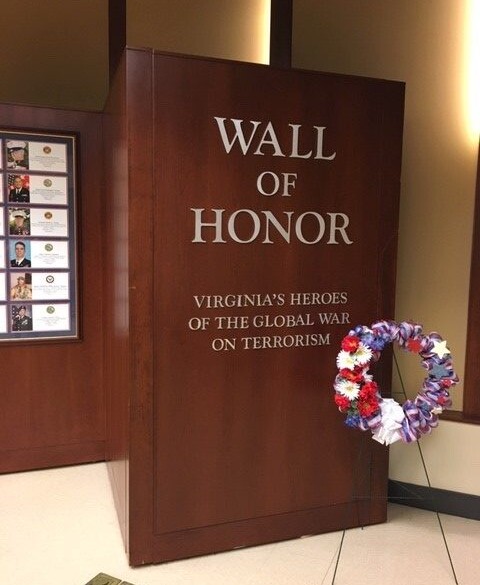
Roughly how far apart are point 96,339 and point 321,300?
5.36 feet

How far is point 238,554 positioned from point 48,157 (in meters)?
2.53

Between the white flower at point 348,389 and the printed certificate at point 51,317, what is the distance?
75.4 inches

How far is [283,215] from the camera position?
8.29ft

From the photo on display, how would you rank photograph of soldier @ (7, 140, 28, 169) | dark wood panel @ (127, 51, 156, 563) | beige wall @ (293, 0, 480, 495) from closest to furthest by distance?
dark wood panel @ (127, 51, 156, 563), beige wall @ (293, 0, 480, 495), photograph of soldier @ (7, 140, 28, 169)

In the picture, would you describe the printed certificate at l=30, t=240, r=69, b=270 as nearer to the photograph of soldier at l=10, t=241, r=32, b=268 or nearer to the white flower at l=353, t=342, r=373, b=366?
the photograph of soldier at l=10, t=241, r=32, b=268

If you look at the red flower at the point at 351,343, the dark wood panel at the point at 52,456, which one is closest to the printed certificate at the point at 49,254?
the dark wood panel at the point at 52,456

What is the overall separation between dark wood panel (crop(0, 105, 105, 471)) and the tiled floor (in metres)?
0.41

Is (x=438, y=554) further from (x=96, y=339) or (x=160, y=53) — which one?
(x=160, y=53)

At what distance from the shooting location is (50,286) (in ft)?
11.0

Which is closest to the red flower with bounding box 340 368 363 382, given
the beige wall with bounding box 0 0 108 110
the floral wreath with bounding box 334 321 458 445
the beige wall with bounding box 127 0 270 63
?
the floral wreath with bounding box 334 321 458 445

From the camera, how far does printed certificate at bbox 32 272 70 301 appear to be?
3326mm

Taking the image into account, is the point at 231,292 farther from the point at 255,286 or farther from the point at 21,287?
the point at 21,287

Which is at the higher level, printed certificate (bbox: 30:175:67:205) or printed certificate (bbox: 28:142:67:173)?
printed certificate (bbox: 28:142:67:173)

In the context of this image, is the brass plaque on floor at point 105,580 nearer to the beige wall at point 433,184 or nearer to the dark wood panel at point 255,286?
the dark wood panel at point 255,286
